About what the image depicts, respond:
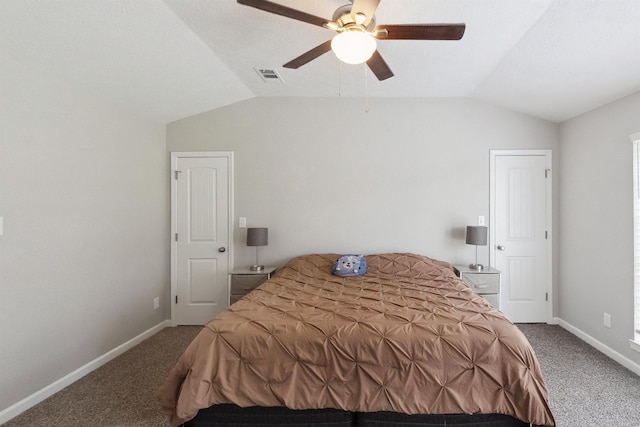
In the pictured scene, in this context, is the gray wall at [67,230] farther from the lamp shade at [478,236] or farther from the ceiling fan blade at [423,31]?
the lamp shade at [478,236]

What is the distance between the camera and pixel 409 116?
11.2 ft

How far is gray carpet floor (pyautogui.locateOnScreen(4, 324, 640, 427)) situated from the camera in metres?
1.86

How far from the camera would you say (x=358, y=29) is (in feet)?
4.98

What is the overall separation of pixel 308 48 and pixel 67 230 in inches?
99.8

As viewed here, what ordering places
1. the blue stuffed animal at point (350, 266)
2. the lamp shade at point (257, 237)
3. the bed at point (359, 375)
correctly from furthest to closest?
the lamp shade at point (257, 237) < the blue stuffed animal at point (350, 266) < the bed at point (359, 375)

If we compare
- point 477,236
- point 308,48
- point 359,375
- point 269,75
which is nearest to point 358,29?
point 308,48

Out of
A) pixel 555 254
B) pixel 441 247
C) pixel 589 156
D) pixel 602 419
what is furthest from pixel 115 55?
pixel 555 254

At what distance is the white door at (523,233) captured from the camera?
132 inches

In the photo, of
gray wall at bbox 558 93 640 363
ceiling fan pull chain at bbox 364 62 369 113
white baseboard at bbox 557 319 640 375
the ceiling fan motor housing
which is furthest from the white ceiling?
white baseboard at bbox 557 319 640 375

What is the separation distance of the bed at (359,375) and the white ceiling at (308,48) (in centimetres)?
208

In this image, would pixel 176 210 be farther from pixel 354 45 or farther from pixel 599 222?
pixel 599 222

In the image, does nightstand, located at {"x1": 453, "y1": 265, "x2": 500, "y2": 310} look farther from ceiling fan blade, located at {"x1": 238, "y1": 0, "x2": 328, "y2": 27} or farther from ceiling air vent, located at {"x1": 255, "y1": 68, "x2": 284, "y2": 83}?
ceiling air vent, located at {"x1": 255, "y1": 68, "x2": 284, "y2": 83}

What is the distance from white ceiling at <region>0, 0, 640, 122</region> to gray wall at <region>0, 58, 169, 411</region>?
310mm

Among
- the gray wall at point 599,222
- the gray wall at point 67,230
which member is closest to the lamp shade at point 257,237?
the gray wall at point 67,230
